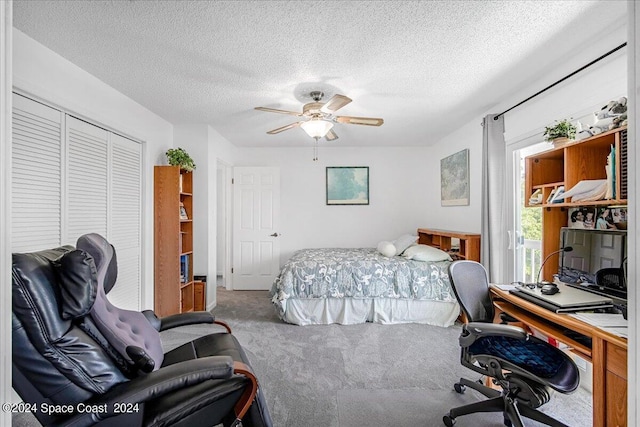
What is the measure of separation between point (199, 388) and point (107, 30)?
2202 mm

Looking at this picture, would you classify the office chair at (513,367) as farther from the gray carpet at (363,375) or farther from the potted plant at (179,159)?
the potted plant at (179,159)

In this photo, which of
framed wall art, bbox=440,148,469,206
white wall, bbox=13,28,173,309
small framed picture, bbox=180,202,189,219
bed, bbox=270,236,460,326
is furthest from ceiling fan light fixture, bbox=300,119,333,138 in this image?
framed wall art, bbox=440,148,469,206

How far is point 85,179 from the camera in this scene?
259cm

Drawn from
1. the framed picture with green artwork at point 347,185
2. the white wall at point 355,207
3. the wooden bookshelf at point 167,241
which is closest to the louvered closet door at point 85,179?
the wooden bookshelf at point 167,241

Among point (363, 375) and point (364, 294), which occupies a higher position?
point (364, 294)

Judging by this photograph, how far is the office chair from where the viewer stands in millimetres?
1490

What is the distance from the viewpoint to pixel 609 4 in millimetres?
1667

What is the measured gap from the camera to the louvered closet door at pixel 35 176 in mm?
1999

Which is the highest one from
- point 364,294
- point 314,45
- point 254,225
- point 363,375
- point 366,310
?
point 314,45

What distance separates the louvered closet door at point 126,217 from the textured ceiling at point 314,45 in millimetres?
597

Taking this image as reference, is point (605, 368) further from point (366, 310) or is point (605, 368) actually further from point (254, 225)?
point (254, 225)

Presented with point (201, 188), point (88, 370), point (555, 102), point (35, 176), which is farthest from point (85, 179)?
point (555, 102)

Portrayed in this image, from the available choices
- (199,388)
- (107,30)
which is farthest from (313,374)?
(107,30)

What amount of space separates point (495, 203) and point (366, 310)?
5.89 feet
